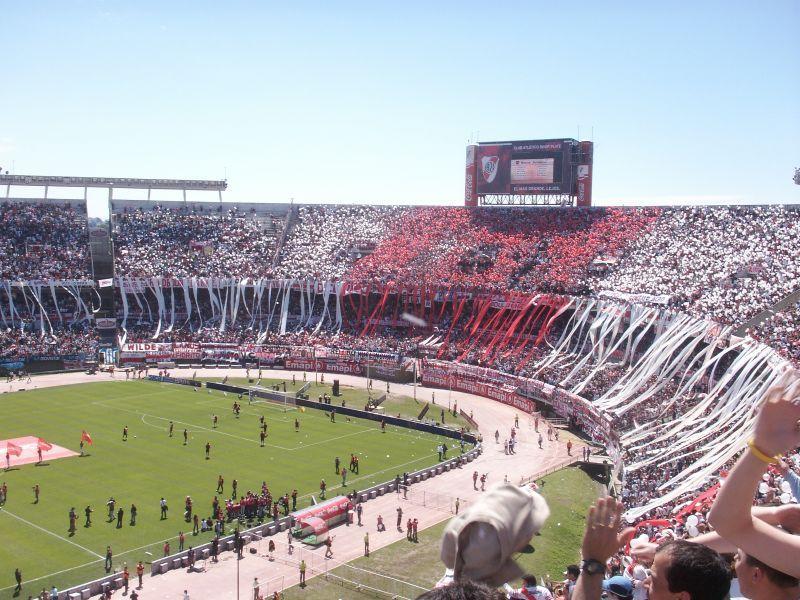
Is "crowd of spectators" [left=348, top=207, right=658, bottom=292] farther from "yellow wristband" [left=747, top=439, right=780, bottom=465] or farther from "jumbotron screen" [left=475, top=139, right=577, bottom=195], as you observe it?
"yellow wristband" [left=747, top=439, right=780, bottom=465]

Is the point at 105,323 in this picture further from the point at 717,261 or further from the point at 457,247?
the point at 717,261

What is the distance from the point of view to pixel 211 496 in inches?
1227

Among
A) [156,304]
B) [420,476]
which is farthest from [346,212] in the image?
[420,476]

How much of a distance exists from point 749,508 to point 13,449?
3840cm

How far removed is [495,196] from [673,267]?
24.3 m

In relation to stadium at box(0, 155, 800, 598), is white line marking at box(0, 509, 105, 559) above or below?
below

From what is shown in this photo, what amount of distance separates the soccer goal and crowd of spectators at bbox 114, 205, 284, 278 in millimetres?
23224

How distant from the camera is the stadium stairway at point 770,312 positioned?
3881 centimetres

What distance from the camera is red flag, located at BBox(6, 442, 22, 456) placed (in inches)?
1387

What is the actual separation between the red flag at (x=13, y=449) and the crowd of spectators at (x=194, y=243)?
118 ft

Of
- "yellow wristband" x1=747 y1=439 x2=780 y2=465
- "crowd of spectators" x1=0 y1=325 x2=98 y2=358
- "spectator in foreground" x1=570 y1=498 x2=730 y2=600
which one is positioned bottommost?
"crowd of spectators" x1=0 y1=325 x2=98 y2=358

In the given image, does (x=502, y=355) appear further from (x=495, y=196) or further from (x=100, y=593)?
(x=100, y=593)

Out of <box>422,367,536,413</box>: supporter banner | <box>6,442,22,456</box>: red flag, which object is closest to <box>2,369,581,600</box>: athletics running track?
<box>422,367,536,413</box>: supporter banner

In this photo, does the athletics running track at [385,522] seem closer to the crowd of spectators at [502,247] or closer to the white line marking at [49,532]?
the white line marking at [49,532]
